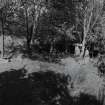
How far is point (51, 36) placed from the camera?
17234 mm

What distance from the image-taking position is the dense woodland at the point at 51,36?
445 inches

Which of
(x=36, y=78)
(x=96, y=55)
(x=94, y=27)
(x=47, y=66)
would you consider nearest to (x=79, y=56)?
(x=96, y=55)

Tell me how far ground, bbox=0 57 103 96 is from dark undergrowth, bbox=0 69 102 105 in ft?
1.60

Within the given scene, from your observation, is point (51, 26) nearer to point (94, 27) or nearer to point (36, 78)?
point (94, 27)

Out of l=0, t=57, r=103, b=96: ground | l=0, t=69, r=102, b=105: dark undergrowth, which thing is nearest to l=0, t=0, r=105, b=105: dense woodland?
l=0, t=69, r=102, b=105: dark undergrowth

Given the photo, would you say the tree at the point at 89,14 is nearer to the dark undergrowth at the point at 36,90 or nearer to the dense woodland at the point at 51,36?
the dense woodland at the point at 51,36

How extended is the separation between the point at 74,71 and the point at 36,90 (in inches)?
137

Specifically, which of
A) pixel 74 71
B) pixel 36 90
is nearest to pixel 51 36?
pixel 74 71

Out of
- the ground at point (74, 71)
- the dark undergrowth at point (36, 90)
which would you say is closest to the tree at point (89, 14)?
the ground at point (74, 71)

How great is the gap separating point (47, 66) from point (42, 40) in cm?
420

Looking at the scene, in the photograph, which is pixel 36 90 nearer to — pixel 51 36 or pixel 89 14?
pixel 51 36

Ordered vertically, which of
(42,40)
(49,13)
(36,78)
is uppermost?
(49,13)

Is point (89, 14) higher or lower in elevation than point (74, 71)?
higher

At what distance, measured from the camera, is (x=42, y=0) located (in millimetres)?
16422
